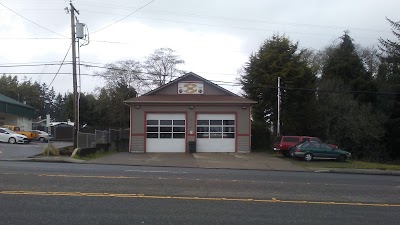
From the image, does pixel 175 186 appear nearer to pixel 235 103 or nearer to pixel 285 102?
pixel 235 103

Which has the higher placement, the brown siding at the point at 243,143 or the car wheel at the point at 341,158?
the brown siding at the point at 243,143

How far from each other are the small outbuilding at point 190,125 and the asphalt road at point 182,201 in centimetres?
2095

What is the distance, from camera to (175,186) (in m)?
11.3

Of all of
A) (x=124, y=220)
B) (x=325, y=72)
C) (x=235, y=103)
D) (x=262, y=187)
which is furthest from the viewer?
(x=325, y=72)

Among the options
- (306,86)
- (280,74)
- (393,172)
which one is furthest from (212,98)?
(393,172)

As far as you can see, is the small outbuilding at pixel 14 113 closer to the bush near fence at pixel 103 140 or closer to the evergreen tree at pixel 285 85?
the bush near fence at pixel 103 140

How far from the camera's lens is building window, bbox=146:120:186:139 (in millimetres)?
33938

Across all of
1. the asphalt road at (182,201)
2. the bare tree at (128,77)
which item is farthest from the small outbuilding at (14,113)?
the asphalt road at (182,201)

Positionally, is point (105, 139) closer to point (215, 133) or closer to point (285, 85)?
point (215, 133)

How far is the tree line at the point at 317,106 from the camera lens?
39.3 m

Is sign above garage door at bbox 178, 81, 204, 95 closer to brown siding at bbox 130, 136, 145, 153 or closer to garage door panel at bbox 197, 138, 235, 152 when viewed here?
garage door panel at bbox 197, 138, 235, 152

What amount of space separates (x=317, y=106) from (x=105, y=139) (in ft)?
67.9

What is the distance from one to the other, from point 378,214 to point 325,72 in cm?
4223

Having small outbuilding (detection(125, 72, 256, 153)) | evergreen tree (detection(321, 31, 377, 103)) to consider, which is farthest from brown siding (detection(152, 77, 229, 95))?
evergreen tree (detection(321, 31, 377, 103))
